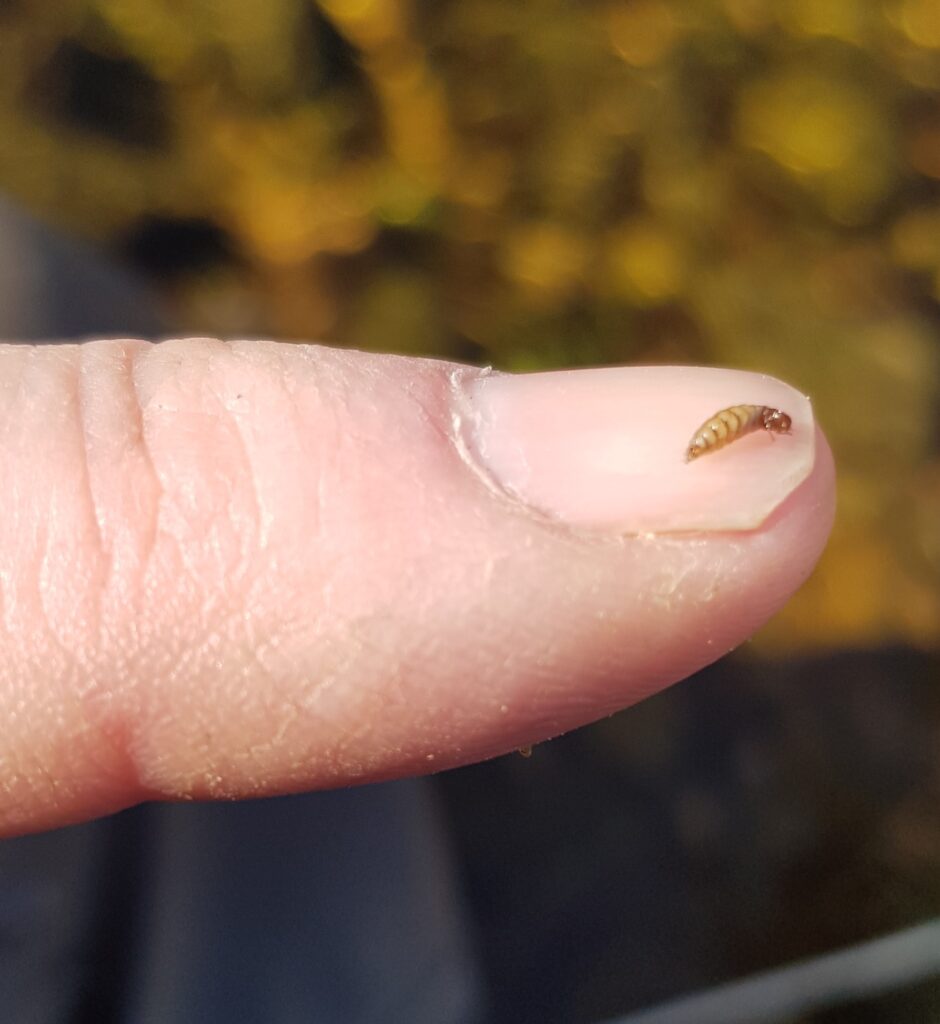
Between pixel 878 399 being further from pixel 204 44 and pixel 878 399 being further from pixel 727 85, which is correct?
pixel 204 44

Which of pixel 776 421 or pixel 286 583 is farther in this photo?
pixel 776 421

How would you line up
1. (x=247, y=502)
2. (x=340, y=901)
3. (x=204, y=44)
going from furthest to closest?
(x=204, y=44), (x=340, y=901), (x=247, y=502)

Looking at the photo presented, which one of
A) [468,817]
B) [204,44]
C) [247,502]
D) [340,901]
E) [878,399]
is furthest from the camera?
[878,399]

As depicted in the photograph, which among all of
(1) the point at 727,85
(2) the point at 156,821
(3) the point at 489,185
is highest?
(1) the point at 727,85

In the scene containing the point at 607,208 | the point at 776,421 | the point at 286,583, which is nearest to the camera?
the point at 286,583

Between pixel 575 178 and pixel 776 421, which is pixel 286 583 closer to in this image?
pixel 776 421

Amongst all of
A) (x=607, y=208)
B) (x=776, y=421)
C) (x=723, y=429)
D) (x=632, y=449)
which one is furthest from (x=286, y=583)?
(x=607, y=208)

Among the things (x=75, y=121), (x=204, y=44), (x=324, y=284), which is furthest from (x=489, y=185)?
(x=75, y=121)
